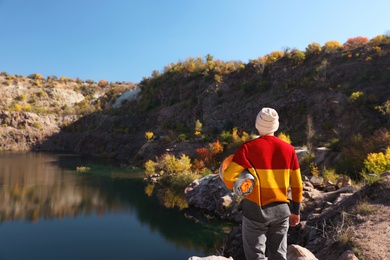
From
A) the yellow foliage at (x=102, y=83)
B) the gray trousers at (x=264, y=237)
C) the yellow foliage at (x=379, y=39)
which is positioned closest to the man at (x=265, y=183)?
the gray trousers at (x=264, y=237)

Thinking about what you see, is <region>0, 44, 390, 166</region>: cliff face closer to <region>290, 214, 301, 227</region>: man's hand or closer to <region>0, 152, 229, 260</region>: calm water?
<region>0, 152, 229, 260</region>: calm water

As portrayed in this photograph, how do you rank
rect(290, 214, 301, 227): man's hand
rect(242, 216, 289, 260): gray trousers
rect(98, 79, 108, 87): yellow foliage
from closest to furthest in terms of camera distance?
rect(242, 216, 289, 260): gray trousers, rect(290, 214, 301, 227): man's hand, rect(98, 79, 108, 87): yellow foliage

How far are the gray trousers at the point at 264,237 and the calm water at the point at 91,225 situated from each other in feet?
22.9

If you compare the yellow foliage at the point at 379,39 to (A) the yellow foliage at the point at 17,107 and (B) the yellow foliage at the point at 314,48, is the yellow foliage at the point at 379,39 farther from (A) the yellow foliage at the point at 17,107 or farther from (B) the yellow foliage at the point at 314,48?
(A) the yellow foliage at the point at 17,107

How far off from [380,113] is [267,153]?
21894 mm

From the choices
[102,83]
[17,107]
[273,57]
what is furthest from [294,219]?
[102,83]

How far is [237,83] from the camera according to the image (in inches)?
1517

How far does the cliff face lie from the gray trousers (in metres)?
18.2

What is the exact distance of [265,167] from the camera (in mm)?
3824

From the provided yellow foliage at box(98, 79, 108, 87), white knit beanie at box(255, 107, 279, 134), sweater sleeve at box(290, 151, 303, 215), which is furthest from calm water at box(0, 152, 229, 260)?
yellow foliage at box(98, 79, 108, 87)

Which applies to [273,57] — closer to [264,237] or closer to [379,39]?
[379,39]

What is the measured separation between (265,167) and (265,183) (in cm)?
23

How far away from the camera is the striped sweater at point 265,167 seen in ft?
12.4

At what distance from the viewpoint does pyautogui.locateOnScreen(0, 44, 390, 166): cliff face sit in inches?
963
